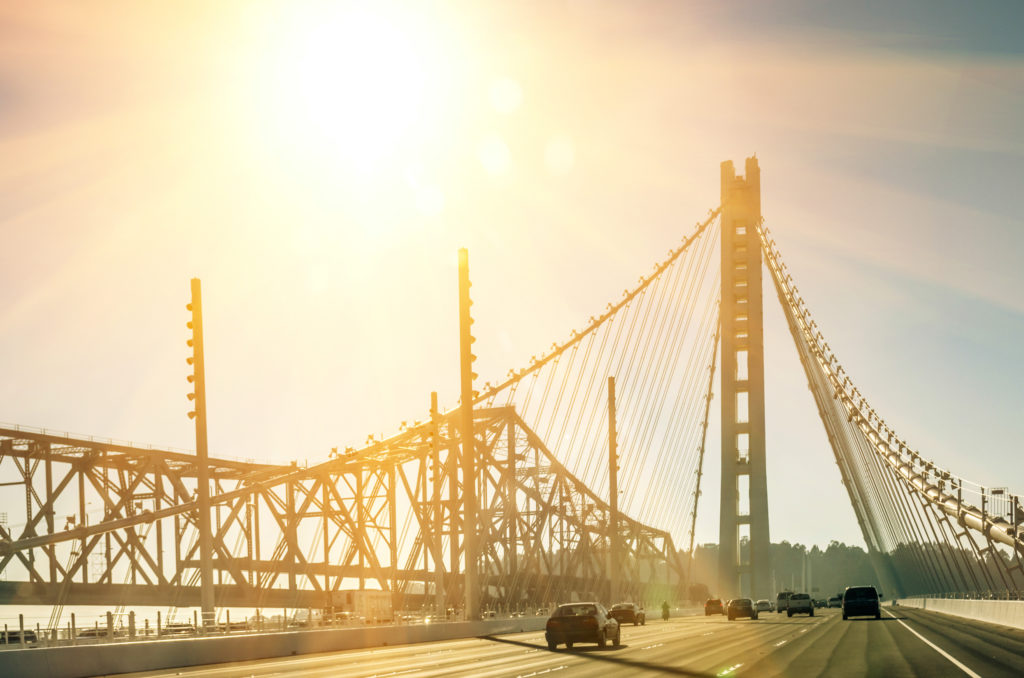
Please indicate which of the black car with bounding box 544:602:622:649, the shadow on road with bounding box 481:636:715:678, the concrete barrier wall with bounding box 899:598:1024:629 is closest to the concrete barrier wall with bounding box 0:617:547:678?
the shadow on road with bounding box 481:636:715:678

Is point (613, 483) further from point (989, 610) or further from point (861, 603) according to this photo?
point (989, 610)

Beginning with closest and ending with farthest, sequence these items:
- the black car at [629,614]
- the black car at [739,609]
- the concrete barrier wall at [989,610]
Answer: the concrete barrier wall at [989,610], the black car at [739,609], the black car at [629,614]

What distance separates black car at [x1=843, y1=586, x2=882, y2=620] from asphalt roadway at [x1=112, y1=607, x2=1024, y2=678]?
23.2 m

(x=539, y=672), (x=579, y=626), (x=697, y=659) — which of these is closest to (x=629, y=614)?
(x=579, y=626)

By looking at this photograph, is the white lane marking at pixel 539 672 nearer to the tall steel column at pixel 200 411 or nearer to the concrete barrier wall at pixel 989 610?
the tall steel column at pixel 200 411

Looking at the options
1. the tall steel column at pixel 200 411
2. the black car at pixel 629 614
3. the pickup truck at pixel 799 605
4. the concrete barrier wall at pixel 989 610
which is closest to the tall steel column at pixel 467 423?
the tall steel column at pixel 200 411

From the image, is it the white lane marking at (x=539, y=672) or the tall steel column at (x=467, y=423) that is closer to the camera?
the white lane marking at (x=539, y=672)

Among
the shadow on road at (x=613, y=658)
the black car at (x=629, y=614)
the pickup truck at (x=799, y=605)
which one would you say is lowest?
the pickup truck at (x=799, y=605)

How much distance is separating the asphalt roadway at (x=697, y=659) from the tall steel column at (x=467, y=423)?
4.64 m

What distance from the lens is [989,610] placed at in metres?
55.0

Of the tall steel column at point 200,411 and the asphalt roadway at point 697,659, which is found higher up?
the tall steel column at point 200,411

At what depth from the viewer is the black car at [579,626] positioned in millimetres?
36219

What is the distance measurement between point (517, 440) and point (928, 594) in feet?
134

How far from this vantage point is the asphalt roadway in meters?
24.1
